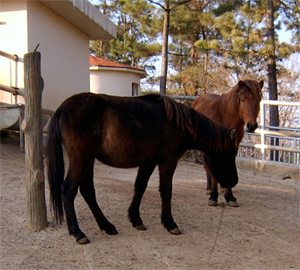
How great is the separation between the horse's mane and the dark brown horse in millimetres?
635

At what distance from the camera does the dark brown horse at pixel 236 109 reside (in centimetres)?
537

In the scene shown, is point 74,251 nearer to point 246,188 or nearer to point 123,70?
point 246,188

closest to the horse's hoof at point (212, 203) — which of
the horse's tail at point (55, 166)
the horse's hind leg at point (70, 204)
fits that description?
the horse's hind leg at point (70, 204)

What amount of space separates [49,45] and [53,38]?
0.30 metres

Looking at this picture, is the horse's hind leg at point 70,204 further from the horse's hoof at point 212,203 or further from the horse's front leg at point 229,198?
the horse's front leg at point 229,198

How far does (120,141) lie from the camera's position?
3.97 metres

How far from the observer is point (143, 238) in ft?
13.4

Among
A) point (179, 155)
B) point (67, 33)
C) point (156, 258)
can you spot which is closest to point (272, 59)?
point (67, 33)

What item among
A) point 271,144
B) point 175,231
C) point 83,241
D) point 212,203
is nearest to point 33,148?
point 83,241

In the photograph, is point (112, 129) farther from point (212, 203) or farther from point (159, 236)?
point (212, 203)

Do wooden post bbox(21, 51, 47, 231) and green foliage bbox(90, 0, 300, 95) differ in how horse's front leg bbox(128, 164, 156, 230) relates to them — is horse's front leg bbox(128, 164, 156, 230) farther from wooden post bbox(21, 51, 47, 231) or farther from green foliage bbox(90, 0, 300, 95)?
green foliage bbox(90, 0, 300, 95)

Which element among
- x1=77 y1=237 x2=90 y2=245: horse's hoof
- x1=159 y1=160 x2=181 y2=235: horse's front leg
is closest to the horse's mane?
x1=159 y1=160 x2=181 y2=235: horse's front leg

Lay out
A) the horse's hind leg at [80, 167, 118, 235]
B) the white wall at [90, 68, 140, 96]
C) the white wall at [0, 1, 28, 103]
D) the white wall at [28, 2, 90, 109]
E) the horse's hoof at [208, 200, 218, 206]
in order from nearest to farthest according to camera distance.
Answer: the horse's hind leg at [80, 167, 118, 235], the horse's hoof at [208, 200, 218, 206], the white wall at [0, 1, 28, 103], the white wall at [28, 2, 90, 109], the white wall at [90, 68, 140, 96]

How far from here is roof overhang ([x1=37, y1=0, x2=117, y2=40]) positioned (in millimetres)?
9270
